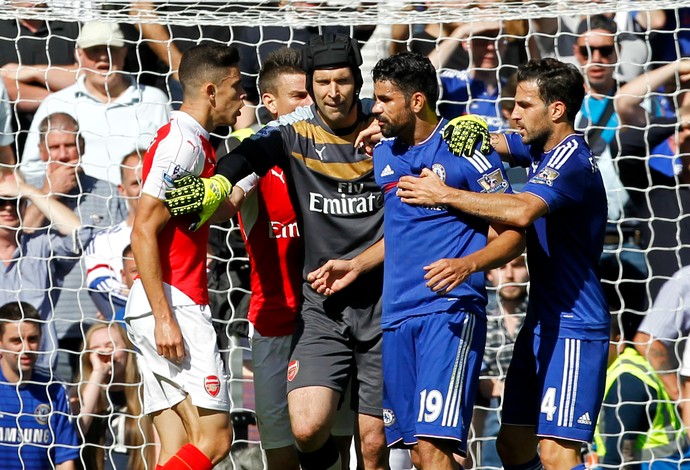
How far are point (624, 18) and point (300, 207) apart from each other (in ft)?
10.4

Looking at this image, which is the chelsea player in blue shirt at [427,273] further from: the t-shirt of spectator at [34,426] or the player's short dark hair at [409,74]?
the t-shirt of spectator at [34,426]

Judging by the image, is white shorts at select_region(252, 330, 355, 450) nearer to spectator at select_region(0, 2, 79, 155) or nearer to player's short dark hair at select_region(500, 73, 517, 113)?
player's short dark hair at select_region(500, 73, 517, 113)

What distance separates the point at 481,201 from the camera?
429cm

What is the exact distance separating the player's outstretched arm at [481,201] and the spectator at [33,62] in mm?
3375

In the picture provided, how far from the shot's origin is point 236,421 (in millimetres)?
6461

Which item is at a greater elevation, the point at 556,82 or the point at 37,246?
the point at 556,82

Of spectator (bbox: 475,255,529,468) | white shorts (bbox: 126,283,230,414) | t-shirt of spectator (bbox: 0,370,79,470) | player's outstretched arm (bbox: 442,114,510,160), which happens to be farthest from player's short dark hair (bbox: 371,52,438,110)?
t-shirt of spectator (bbox: 0,370,79,470)

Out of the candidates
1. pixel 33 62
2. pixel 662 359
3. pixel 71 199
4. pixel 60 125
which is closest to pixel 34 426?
pixel 71 199

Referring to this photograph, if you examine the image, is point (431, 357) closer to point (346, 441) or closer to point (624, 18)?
point (346, 441)

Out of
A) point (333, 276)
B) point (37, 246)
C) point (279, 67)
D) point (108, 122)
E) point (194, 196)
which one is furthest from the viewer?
point (108, 122)

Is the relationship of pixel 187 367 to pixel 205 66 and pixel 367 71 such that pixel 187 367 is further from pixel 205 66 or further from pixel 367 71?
pixel 367 71

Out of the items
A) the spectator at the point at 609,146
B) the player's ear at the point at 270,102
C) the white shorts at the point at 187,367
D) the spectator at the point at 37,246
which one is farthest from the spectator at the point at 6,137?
the spectator at the point at 609,146

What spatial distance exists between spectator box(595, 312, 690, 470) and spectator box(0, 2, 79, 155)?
3.83 meters

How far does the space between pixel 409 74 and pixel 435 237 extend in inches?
26.7
